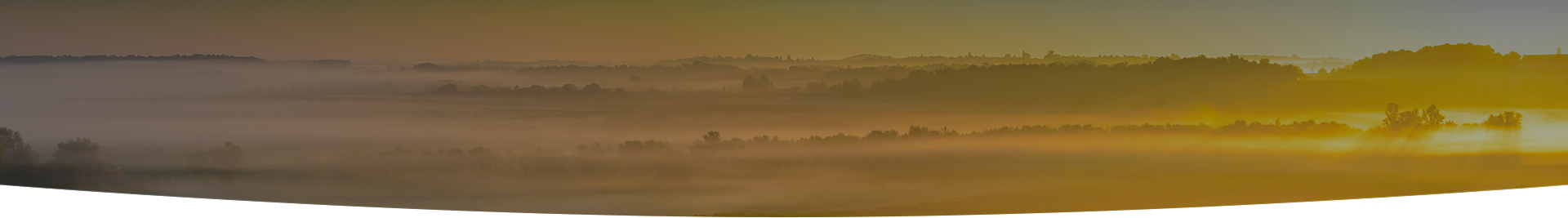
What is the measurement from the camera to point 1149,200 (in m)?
13.2

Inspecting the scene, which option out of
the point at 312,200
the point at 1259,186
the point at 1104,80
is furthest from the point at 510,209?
the point at 1259,186

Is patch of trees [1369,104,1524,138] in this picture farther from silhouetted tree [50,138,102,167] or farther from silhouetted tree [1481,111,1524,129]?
silhouetted tree [50,138,102,167]

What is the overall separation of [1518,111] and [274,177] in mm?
16765

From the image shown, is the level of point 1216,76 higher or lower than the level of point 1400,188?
Answer: higher

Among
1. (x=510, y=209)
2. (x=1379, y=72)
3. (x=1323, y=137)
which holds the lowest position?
(x=510, y=209)

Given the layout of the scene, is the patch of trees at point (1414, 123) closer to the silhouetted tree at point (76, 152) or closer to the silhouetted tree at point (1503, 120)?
the silhouetted tree at point (1503, 120)

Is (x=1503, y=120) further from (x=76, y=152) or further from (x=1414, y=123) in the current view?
(x=76, y=152)

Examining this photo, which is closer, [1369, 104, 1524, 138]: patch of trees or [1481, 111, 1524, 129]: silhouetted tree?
[1369, 104, 1524, 138]: patch of trees

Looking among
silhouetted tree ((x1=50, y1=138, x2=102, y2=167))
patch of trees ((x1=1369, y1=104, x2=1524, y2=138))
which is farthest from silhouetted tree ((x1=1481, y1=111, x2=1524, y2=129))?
silhouetted tree ((x1=50, y1=138, x2=102, y2=167))

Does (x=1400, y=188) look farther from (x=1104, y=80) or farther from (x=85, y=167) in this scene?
(x=85, y=167)

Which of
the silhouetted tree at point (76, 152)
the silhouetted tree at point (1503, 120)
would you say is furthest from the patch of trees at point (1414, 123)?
the silhouetted tree at point (76, 152)

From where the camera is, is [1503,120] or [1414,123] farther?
[1503,120]

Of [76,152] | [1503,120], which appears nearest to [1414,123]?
[1503,120]

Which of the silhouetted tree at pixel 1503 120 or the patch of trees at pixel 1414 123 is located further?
the silhouetted tree at pixel 1503 120
